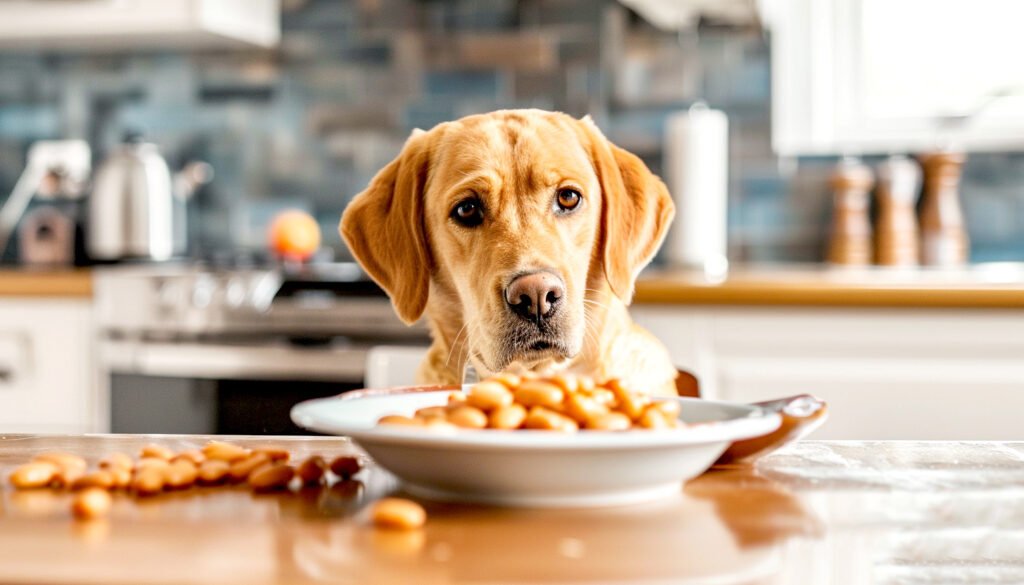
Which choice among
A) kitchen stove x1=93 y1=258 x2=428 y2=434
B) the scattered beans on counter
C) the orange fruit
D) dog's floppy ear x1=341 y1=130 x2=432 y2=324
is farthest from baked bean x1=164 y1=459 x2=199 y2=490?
the orange fruit

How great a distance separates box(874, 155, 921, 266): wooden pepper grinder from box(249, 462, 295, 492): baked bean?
2591 millimetres

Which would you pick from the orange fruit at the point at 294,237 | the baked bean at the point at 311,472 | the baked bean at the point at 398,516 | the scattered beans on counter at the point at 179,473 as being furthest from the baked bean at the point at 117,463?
the orange fruit at the point at 294,237

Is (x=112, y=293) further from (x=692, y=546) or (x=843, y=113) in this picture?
(x=692, y=546)

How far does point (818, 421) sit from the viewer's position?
2.92 feet

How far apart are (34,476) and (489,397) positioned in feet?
1.19

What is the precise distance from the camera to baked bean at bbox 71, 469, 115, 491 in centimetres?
84

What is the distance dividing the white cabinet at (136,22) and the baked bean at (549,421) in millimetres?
2730

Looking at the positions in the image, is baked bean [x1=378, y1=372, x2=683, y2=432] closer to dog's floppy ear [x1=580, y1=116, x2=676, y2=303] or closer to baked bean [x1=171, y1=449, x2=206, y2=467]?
baked bean [x1=171, y1=449, x2=206, y2=467]

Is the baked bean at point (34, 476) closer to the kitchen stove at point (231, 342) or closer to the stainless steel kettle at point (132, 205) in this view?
the kitchen stove at point (231, 342)

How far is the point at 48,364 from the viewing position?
2.92 meters

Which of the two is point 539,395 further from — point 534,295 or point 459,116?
point 459,116

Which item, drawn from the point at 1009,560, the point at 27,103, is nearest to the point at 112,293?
the point at 27,103

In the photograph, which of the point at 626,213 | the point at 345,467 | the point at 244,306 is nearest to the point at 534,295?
the point at 626,213

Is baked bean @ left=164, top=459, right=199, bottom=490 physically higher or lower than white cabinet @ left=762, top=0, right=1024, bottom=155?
lower
